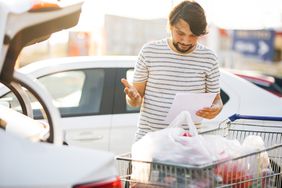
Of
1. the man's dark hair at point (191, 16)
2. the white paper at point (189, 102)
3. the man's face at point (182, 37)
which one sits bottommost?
the white paper at point (189, 102)

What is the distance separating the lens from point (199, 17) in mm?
3088

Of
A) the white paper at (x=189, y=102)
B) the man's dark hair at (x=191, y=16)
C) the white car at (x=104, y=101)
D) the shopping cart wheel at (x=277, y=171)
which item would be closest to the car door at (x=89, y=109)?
the white car at (x=104, y=101)

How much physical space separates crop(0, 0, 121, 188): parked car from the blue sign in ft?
64.3

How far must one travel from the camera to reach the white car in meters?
4.86

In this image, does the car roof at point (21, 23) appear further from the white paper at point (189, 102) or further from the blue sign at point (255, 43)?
the blue sign at point (255, 43)

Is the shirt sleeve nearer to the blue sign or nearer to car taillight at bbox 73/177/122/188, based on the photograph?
car taillight at bbox 73/177/122/188

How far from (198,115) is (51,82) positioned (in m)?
2.75

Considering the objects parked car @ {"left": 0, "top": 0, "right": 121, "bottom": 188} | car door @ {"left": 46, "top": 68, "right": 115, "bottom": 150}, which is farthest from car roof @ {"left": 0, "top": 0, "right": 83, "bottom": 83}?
car door @ {"left": 46, "top": 68, "right": 115, "bottom": 150}

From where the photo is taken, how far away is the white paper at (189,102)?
9.68 feet

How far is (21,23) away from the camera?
219 centimetres

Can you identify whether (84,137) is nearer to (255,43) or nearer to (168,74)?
(168,74)

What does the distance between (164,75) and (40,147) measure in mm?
1181

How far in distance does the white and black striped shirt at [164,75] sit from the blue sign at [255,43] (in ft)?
60.8

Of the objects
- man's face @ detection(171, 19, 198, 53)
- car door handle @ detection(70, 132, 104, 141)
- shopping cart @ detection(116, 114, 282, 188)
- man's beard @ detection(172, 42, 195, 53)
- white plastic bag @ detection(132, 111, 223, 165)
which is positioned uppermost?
man's face @ detection(171, 19, 198, 53)
